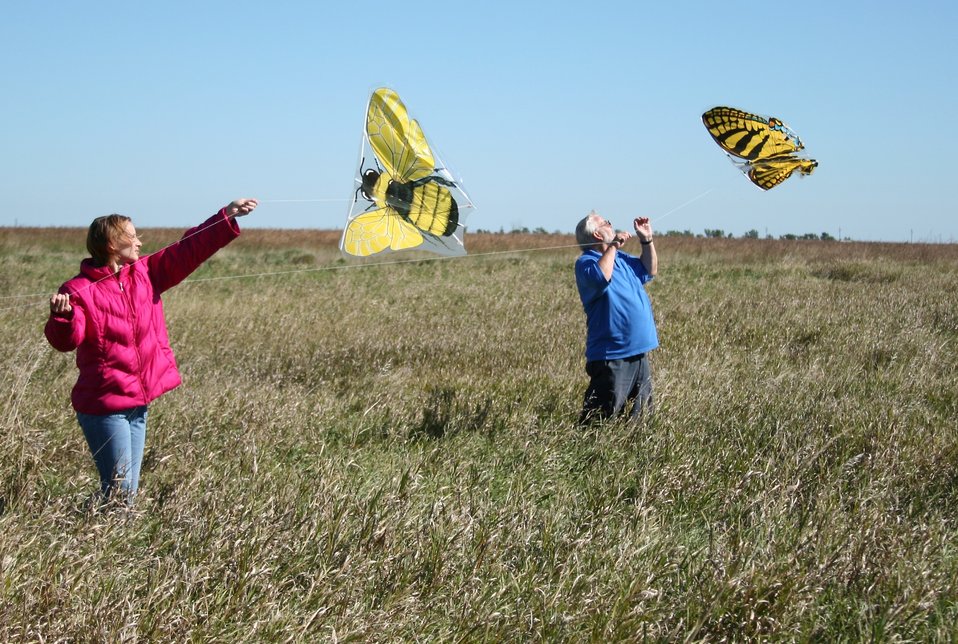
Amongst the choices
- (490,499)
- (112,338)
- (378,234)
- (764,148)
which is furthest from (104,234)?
(764,148)

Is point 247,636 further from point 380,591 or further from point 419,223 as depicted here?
point 419,223

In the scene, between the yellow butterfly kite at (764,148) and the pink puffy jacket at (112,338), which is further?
the yellow butterfly kite at (764,148)

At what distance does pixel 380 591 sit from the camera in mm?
2828

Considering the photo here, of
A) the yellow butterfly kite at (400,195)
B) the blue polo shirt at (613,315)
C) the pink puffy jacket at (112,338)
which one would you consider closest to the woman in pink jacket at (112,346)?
the pink puffy jacket at (112,338)

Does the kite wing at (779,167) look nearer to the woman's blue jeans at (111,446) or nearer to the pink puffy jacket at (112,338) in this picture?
the pink puffy jacket at (112,338)

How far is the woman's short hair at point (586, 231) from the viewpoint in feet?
15.5

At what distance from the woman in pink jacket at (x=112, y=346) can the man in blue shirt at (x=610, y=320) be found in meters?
2.27

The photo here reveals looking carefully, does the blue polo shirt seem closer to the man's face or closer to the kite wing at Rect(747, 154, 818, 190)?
the man's face

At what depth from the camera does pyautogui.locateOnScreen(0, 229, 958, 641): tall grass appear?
263cm

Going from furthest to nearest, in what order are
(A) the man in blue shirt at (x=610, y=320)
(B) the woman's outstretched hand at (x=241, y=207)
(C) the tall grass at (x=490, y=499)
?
(A) the man in blue shirt at (x=610, y=320)
(B) the woman's outstretched hand at (x=241, y=207)
(C) the tall grass at (x=490, y=499)

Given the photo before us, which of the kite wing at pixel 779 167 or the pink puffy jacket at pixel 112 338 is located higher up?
the kite wing at pixel 779 167

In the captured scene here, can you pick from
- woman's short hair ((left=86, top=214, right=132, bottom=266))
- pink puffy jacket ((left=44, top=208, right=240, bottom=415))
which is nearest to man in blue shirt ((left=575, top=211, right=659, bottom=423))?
pink puffy jacket ((left=44, top=208, right=240, bottom=415))

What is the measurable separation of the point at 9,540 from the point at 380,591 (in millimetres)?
1167

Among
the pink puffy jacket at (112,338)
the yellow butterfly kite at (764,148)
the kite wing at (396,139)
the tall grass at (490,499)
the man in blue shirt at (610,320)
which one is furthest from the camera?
the yellow butterfly kite at (764,148)
